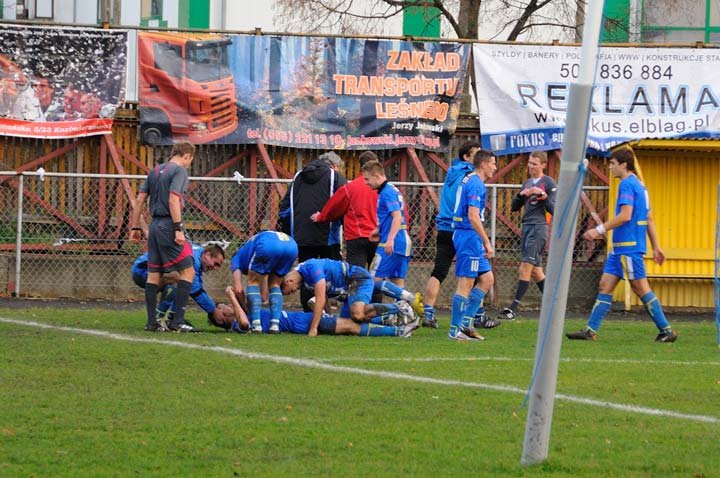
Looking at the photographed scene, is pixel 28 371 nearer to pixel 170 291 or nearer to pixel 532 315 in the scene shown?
pixel 170 291

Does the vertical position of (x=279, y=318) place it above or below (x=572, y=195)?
below

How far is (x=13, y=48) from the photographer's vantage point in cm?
1872

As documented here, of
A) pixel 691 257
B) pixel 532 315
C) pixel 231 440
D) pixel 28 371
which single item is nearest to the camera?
pixel 231 440

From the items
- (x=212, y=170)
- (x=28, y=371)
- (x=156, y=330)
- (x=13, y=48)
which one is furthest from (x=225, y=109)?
(x=28, y=371)

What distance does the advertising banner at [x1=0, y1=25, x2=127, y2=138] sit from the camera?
18.6m

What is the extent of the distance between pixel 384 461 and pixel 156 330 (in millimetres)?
6988

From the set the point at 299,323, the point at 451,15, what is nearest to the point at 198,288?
the point at 299,323

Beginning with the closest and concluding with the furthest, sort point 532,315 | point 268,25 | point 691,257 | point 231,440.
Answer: point 231,440
point 532,315
point 691,257
point 268,25

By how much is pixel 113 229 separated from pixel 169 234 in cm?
552

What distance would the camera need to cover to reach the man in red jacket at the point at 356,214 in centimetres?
1441

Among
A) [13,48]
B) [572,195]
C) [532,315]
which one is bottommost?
[532,315]

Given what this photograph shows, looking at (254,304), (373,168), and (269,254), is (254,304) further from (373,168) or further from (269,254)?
(373,168)

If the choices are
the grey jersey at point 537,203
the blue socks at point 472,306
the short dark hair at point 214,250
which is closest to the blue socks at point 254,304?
the short dark hair at point 214,250

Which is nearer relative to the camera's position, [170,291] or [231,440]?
[231,440]
